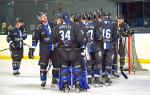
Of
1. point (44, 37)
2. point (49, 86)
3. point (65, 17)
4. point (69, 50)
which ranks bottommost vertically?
point (49, 86)

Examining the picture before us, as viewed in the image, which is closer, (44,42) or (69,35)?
(69,35)

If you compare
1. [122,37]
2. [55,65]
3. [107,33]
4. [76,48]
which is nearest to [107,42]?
[107,33]

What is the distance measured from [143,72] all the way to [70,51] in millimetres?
4886

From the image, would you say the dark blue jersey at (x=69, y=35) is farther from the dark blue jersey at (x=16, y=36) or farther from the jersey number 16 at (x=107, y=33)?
the dark blue jersey at (x=16, y=36)

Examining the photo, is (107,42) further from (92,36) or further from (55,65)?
(55,65)

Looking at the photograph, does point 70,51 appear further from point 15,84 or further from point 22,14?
point 22,14

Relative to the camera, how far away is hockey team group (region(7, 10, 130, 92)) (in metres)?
10.3

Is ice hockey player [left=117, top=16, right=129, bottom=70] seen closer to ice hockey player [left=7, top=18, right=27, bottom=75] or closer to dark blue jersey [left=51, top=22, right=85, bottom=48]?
ice hockey player [left=7, top=18, right=27, bottom=75]

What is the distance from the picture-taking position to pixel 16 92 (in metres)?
10.7

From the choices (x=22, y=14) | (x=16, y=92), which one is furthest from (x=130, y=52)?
(x=22, y=14)

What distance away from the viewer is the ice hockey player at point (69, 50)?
33.7 ft

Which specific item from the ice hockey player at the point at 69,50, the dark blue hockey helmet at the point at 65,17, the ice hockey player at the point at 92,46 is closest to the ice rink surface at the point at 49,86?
the ice hockey player at the point at 69,50

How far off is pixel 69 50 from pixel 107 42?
57.5 inches

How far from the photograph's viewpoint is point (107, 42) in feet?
37.8
